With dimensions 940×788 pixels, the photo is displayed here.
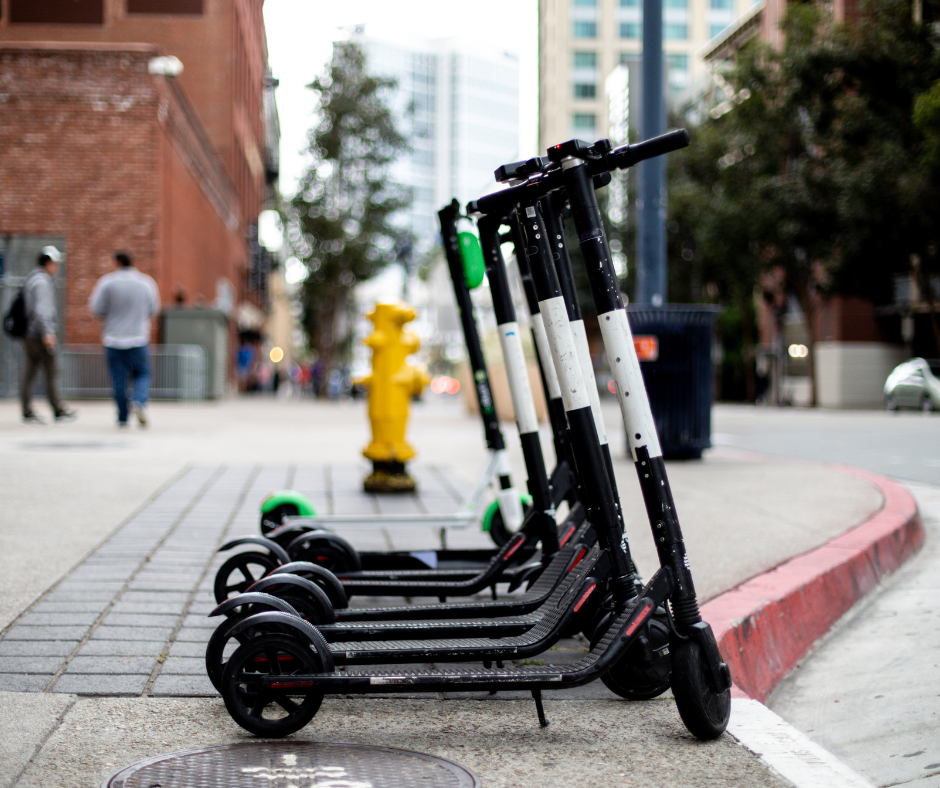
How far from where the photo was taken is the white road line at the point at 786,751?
2.52m

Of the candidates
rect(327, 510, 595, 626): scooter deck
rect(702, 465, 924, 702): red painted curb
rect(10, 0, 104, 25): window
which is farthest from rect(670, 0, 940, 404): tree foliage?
rect(327, 510, 595, 626): scooter deck

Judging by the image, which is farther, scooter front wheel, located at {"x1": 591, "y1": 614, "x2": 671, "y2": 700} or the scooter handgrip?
scooter front wheel, located at {"x1": 591, "y1": 614, "x2": 671, "y2": 700}

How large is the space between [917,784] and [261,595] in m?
1.86

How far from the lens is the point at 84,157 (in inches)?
991

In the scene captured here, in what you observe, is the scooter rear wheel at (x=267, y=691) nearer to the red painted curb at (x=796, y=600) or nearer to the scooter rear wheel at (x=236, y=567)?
the scooter rear wheel at (x=236, y=567)

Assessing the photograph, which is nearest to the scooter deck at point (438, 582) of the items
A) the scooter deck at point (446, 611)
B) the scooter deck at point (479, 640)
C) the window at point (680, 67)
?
the scooter deck at point (446, 611)

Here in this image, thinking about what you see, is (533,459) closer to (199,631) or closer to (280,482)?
(199,631)

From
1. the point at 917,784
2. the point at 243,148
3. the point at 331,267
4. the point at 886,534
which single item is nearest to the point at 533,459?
the point at 917,784

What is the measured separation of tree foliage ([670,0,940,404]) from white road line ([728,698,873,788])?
27.4 meters

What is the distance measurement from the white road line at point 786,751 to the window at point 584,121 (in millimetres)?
105829

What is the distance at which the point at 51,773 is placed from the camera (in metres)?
2.48

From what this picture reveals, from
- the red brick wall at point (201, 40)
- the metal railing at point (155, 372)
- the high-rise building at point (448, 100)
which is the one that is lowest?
the metal railing at point (155, 372)

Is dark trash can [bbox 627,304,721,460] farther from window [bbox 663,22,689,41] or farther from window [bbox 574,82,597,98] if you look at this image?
window [bbox 663,22,689,41]

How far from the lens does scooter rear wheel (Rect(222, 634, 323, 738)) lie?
9.06 feet
